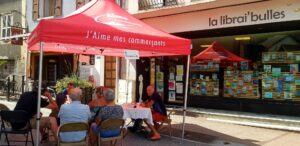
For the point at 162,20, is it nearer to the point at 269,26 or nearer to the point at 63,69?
the point at 269,26

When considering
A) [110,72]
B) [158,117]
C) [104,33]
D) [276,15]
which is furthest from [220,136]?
[110,72]

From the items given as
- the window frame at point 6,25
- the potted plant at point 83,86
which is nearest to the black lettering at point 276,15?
the potted plant at point 83,86

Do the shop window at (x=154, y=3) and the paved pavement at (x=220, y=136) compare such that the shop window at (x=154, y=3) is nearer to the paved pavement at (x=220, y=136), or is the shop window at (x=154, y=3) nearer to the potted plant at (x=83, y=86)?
the potted plant at (x=83, y=86)

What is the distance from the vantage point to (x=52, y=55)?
62.5 ft

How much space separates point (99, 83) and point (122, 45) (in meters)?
9.03

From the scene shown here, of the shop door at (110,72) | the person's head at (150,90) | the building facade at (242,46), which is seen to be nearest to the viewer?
the person's head at (150,90)

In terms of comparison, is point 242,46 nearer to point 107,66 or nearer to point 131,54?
point 131,54

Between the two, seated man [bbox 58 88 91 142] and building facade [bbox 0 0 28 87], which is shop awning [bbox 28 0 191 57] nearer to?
seated man [bbox 58 88 91 142]

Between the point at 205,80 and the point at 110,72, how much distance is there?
182 inches

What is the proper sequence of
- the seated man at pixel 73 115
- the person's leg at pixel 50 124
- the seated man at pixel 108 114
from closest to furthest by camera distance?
the seated man at pixel 73 115, the seated man at pixel 108 114, the person's leg at pixel 50 124

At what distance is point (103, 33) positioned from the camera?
6.75 meters

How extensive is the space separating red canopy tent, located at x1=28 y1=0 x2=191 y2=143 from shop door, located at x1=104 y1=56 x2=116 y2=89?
7.00m

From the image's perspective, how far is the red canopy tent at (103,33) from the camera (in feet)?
20.3

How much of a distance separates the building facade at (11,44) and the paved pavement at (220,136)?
12.4 metres
